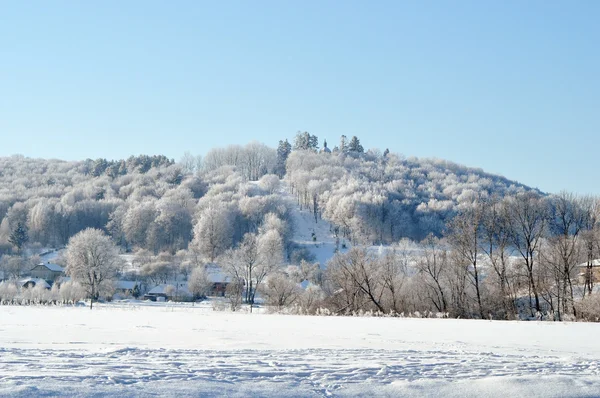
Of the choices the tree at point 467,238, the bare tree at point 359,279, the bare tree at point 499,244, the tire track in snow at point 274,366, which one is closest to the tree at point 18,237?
the bare tree at point 359,279

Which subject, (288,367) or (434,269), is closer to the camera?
(288,367)

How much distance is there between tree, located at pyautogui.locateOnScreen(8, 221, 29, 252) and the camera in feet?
355

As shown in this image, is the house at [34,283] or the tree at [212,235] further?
the tree at [212,235]

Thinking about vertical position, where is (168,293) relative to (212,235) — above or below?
below

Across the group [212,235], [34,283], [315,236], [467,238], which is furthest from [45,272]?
[467,238]

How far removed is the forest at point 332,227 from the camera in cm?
3353

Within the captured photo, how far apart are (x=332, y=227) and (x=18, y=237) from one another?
62.0 m

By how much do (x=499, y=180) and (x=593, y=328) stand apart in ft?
599

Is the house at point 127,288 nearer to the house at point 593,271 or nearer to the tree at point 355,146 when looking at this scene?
the house at point 593,271

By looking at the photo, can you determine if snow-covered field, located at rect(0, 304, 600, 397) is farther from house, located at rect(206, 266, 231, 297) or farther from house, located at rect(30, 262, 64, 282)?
house, located at rect(30, 262, 64, 282)

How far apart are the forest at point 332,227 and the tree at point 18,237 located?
334 mm

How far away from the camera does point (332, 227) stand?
396ft

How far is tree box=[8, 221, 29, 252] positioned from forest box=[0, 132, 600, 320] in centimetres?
33

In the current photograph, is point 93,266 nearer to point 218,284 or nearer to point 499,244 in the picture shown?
point 218,284
